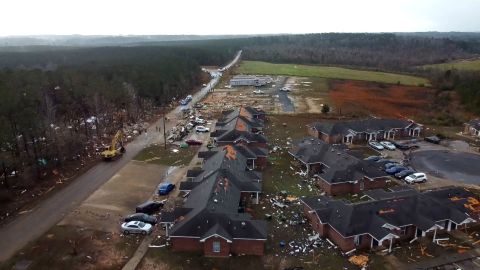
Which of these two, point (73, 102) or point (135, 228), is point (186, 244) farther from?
point (73, 102)

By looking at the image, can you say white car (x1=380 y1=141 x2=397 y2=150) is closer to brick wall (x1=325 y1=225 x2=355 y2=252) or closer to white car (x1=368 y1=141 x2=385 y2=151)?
white car (x1=368 y1=141 x2=385 y2=151)

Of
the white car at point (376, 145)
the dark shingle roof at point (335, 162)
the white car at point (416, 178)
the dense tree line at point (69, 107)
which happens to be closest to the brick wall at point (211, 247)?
the dark shingle roof at point (335, 162)

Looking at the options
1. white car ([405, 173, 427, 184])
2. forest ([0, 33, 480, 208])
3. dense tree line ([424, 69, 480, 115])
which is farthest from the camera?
dense tree line ([424, 69, 480, 115])

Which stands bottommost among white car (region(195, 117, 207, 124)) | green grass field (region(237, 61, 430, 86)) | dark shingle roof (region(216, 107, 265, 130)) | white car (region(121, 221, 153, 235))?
white car (region(121, 221, 153, 235))

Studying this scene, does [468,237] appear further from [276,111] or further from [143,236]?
[276,111]

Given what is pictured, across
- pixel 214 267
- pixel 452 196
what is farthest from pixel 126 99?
pixel 452 196

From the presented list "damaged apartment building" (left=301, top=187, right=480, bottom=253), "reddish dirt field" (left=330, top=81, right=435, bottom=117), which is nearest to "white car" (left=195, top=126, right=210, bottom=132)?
"damaged apartment building" (left=301, top=187, right=480, bottom=253)
